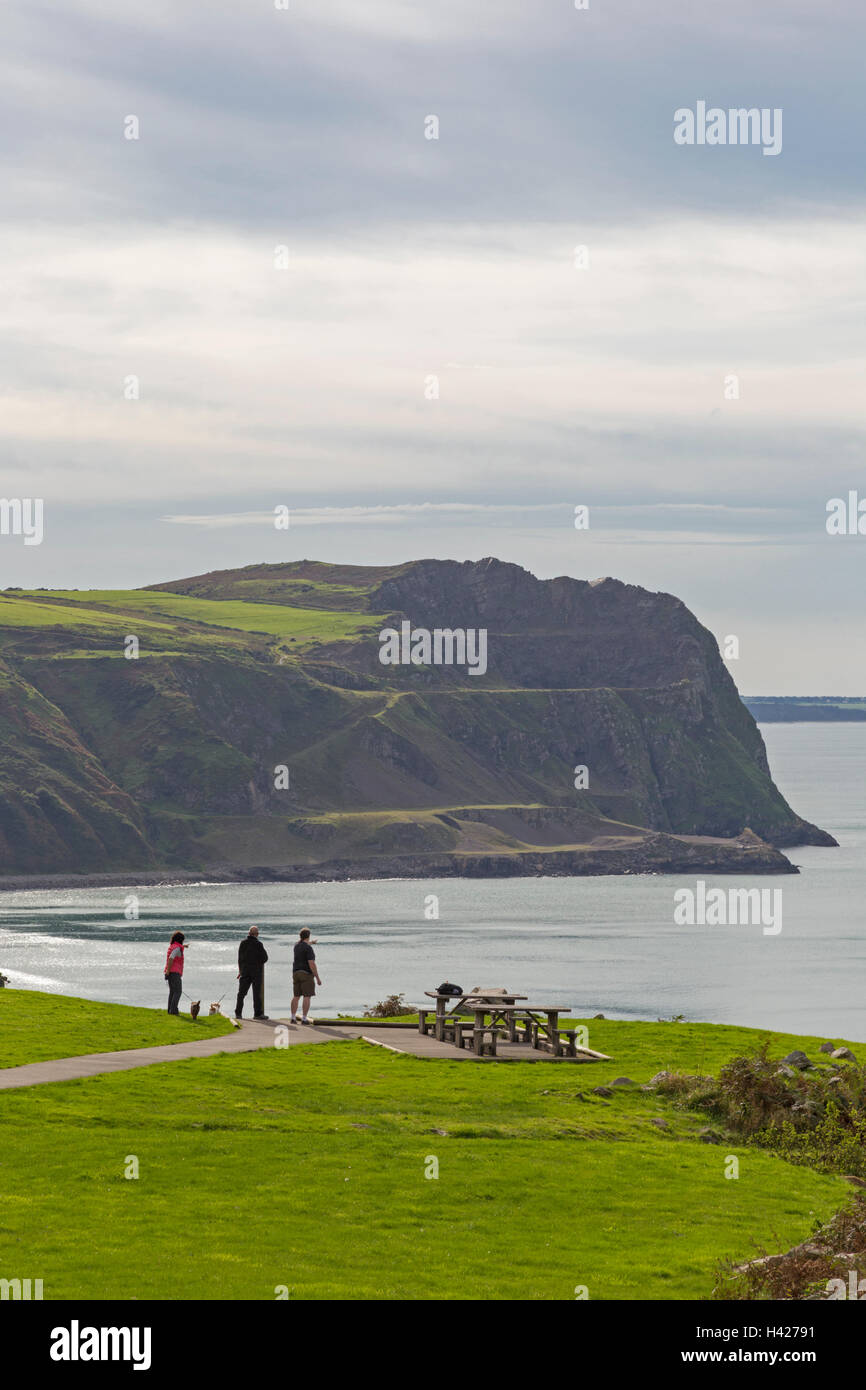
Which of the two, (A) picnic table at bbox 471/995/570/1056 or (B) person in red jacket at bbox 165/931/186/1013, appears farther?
A: (B) person in red jacket at bbox 165/931/186/1013

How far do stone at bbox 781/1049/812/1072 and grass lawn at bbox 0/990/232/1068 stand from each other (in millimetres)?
12667

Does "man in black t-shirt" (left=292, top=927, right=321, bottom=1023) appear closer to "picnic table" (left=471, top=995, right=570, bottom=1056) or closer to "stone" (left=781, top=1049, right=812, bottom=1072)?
"picnic table" (left=471, top=995, right=570, bottom=1056)

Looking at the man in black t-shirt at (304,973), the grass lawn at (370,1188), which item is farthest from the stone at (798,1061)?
the man in black t-shirt at (304,973)

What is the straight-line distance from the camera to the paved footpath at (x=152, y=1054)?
90.2 feet

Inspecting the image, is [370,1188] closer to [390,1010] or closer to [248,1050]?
[248,1050]

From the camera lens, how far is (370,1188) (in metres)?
20.7

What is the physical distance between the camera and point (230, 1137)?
23.3m

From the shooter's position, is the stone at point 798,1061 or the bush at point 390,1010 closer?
the stone at point 798,1061

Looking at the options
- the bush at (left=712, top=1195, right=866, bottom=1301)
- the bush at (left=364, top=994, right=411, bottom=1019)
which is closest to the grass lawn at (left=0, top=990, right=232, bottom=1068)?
the bush at (left=364, top=994, right=411, bottom=1019)

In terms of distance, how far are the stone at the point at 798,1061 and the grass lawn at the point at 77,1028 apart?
1267 centimetres

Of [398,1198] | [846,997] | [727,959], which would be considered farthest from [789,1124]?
[727,959]

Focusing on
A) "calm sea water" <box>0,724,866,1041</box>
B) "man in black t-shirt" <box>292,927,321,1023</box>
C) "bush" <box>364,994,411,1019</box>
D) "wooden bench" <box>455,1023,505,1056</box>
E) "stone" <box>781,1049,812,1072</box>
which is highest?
"man in black t-shirt" <box>292,927,321,1023</box>

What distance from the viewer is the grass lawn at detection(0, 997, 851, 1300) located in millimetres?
16750

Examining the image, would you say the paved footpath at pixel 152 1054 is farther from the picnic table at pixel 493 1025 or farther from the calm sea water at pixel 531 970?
the calm sea water at pixel 531 970
